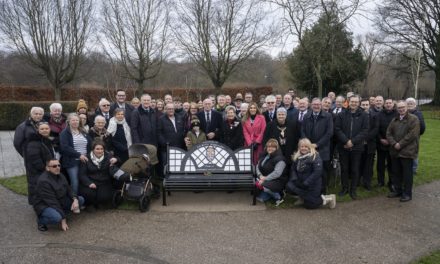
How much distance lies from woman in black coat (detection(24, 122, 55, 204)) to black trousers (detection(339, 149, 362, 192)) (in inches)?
202

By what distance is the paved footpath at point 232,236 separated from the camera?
4336 millimetres

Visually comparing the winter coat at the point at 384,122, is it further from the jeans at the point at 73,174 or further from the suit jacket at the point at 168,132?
the jeans at the point at 73,174

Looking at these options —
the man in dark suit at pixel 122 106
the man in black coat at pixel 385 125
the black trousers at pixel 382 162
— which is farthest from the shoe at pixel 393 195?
the man in dark suit at pixel 122 106

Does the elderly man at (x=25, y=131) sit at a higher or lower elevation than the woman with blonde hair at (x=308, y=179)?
higher

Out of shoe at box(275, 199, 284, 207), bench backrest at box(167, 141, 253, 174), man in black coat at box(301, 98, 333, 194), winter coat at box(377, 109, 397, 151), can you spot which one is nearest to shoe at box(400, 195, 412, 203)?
winter coat at box(377, 109, 397, 151)

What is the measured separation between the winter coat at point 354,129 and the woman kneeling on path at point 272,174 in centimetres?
126

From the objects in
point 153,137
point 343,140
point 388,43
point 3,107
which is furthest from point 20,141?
point 388,43

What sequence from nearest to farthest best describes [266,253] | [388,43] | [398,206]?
1. [266,253]
2. [398,206]
3. [388,43]

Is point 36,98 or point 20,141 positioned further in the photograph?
point 36,98

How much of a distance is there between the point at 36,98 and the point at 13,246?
2568 centimetres

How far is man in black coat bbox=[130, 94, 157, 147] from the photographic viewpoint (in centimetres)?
693

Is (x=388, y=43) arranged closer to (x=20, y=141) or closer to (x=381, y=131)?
(x=381, y=131)

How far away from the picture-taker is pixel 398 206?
20.4 feet

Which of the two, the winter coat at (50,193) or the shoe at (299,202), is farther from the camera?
the shoe at (299,202)
